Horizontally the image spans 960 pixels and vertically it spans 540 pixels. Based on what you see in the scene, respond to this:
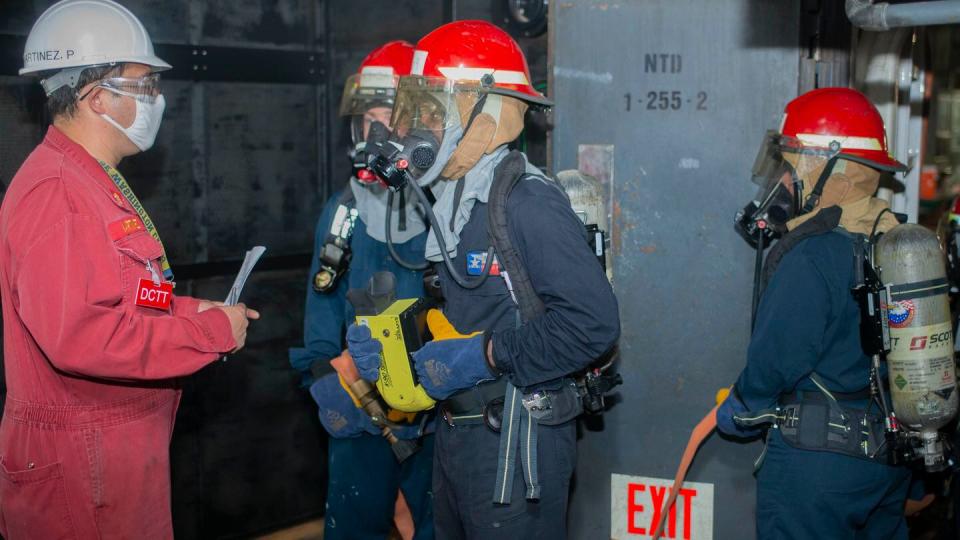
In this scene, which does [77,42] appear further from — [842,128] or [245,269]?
[842,128]

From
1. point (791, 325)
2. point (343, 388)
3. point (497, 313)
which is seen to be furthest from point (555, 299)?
point (343, 388)

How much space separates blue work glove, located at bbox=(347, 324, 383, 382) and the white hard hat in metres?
0.96

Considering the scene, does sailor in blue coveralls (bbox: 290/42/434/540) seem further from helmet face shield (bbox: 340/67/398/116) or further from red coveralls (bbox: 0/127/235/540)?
red coveralls (bbox: 0/127/235/540)

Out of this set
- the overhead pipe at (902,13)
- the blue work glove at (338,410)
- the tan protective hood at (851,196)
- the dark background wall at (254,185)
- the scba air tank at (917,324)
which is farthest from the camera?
the dark background wall at (254,185)

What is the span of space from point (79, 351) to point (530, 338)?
1.13m

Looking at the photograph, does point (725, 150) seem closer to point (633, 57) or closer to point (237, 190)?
point (633, 57)

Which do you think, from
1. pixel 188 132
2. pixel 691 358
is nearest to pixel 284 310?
pixel 188 132

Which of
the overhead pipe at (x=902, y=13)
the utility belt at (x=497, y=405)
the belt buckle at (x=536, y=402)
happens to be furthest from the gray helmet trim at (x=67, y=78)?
the overhead pipe at (x=902, y=13)

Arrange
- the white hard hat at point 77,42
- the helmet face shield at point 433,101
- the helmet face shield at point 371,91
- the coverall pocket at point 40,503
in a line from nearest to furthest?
the coverall pocket at point 40,503 → the white hard hat at point 77,42 → the helmet face shield at point 433,101 → the helmet face shield at point 371,91

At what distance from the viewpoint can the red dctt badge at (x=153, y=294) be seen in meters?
2.73

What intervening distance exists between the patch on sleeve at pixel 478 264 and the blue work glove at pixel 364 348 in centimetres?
33

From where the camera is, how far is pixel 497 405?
110 inches

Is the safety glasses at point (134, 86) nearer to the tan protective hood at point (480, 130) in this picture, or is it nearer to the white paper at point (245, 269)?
the white paper at point (245, 269)

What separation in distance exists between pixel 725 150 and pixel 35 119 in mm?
2580
